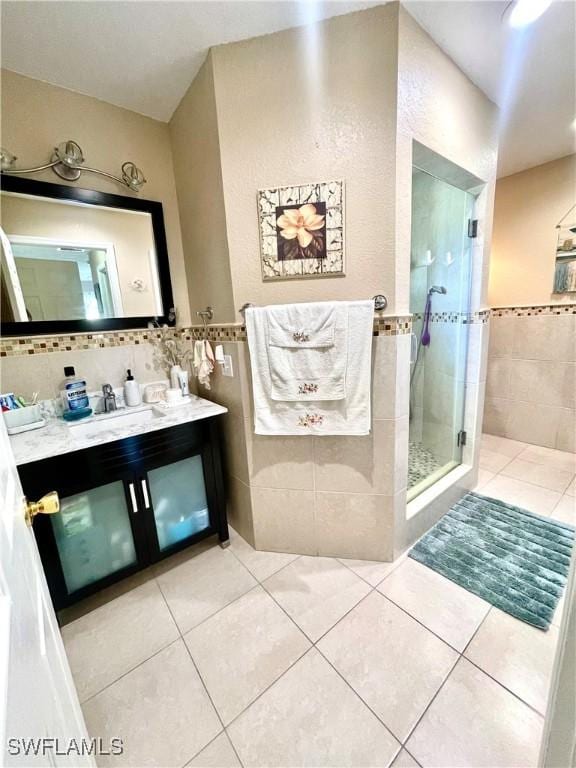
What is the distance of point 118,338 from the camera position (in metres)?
1.66

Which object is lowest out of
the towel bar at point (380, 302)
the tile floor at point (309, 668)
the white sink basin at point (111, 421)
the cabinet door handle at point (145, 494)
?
the tile floor at point (309, 668)

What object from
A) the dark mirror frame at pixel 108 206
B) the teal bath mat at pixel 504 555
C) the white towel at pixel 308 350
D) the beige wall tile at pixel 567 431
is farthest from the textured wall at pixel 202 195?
the beige wall tile at pixel 567 431

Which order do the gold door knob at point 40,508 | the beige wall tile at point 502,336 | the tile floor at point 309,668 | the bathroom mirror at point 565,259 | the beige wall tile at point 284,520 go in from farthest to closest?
the beige wall tile at point 502,336 → the bathroom mirror at point 565,259 → the beige wall tile at point 284,520 → the tile floor at point 309,668 → the gold door knob at point 40,508

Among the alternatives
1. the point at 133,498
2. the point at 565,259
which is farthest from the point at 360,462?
the point at 565,259

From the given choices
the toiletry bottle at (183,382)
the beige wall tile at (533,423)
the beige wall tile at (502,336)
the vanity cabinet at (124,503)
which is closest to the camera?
the vanity cabinet at (124,503)

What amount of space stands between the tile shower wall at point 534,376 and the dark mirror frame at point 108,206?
278cm

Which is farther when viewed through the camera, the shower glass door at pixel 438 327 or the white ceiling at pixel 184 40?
the shower glass door at pixel 438 327

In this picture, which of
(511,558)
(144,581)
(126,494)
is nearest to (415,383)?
(511,558)

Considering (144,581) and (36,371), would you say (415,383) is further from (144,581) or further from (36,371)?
(36,371)

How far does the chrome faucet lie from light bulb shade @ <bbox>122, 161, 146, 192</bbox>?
1.08 m

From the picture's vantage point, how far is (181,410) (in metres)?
1.55

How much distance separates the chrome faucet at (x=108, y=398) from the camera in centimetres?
157

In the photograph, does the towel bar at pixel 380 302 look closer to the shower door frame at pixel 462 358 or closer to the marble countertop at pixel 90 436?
the shower door frame at pixel 462 358

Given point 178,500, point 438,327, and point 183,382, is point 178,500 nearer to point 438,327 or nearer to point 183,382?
point 183,382
